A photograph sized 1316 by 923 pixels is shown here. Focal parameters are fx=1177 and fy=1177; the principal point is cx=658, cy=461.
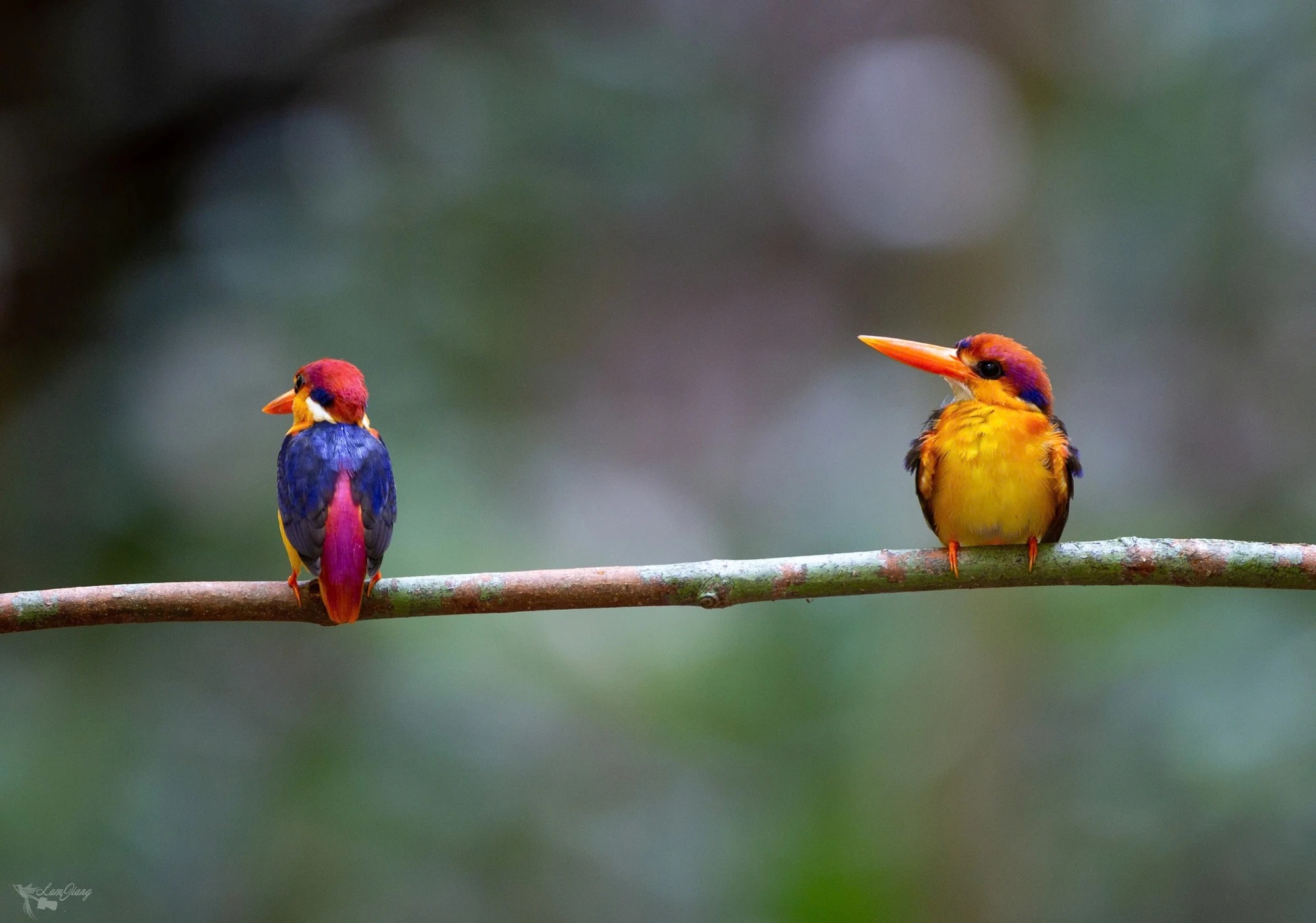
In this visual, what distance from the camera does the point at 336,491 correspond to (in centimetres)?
192

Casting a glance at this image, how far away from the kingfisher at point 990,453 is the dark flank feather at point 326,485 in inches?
35.7

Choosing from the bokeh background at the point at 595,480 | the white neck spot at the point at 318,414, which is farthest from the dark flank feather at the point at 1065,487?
the bokeh background at the point at 595,480

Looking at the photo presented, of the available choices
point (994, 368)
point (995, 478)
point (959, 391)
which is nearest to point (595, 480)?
point (959, 391)

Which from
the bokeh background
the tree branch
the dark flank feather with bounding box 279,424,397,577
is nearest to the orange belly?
the tree branch

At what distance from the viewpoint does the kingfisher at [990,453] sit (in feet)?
6.80

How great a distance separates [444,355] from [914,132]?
231cm

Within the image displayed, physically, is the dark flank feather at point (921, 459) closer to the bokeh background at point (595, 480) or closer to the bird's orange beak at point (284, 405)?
the bird's orange beak at point (284, 405)

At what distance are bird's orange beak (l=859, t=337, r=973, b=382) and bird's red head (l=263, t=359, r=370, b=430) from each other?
3.10 ft

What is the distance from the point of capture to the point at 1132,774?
377 centimetres

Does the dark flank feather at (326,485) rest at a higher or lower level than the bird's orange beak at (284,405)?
lower

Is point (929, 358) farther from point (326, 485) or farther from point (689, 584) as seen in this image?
point (326, 485)

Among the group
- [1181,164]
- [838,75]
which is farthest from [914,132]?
[1181,164]

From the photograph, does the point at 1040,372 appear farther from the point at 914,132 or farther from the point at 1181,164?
the point at 914,132

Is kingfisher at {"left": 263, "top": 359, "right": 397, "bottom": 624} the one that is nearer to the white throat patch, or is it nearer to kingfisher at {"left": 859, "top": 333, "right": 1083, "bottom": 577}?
kingfisher at {"left": 859, "top": 333, "right": 1083, "bottom": 577}
